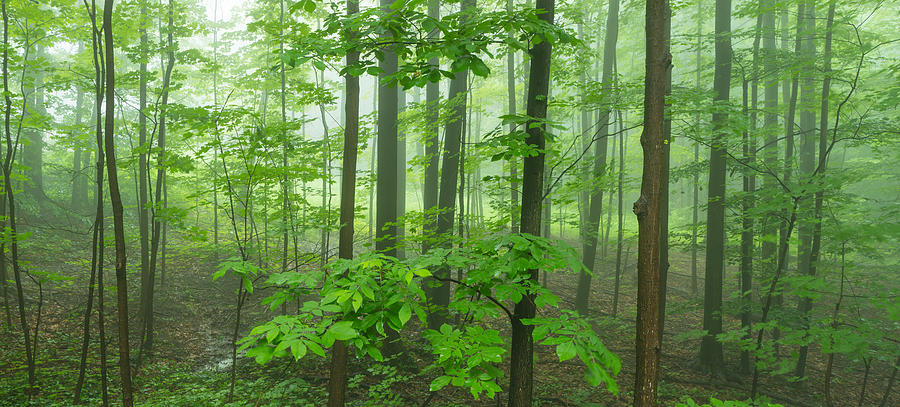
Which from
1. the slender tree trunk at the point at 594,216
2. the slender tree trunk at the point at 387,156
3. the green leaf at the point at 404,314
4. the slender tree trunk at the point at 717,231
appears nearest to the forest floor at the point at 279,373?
the slender tree trunk at the point at 717,231

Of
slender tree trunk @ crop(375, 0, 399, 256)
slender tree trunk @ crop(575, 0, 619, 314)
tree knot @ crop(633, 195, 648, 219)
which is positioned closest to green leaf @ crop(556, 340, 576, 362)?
tree knot @ crop(633, 195, 648, 219)

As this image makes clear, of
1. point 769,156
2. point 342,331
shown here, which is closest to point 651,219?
point 342,331

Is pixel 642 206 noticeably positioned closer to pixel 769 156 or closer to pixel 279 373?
pixel 279 373

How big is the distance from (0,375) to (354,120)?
288 inches

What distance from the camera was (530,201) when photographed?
371cm

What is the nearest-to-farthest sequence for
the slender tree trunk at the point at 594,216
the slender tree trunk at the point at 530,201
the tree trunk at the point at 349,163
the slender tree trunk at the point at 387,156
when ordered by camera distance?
the slender tree trunk at the point at 530,201, the tree trunk at the point at 349,163, the slender tree trunk at the point at 387,156, the slender tree trunk at the point at 594,216

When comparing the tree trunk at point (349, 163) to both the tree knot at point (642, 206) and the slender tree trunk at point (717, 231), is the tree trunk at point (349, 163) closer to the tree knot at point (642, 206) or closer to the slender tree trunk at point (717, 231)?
the tree knot at point (642, 206)

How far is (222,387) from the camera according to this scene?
664 centimetres

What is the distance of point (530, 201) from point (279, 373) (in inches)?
240

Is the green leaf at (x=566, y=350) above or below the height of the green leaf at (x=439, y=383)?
above

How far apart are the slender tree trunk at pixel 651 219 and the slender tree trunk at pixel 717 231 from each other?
679cm

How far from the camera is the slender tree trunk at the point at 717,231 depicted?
8.03 m

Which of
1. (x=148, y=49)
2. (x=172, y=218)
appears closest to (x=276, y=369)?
(x=172, y=218)

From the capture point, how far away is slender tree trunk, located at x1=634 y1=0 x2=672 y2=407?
2.44 meters
